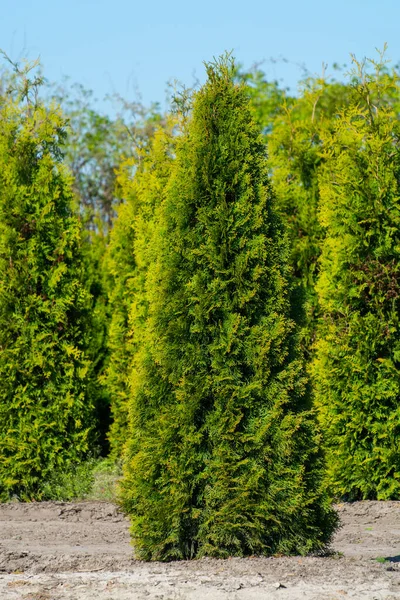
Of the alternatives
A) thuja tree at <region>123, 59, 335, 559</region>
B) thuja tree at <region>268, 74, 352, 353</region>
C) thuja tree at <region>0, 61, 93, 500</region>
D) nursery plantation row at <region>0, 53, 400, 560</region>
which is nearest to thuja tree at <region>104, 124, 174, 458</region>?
nursery plantation row at <region>0, 53, 400, 560</region>

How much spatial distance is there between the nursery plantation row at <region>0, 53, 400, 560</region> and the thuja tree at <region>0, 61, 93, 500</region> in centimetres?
3

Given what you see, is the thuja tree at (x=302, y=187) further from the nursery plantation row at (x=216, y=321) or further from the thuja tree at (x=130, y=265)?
the thuja tree at (x=130, y=265)

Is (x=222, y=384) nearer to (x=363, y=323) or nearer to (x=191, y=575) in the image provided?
(x=191, y=575)

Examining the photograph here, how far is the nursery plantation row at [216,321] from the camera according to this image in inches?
221

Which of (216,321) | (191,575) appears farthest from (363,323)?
(191,575)

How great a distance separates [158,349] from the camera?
5.77 meters

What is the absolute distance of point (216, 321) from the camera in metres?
5.77

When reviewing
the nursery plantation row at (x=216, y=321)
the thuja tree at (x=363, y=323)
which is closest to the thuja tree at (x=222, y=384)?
the nursery plantation row at (x=216, y=321)

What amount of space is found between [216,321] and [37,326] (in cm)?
467

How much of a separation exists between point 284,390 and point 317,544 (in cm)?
123

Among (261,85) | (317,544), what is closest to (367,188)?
(317,544)

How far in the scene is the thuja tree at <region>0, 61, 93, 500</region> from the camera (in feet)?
32.1

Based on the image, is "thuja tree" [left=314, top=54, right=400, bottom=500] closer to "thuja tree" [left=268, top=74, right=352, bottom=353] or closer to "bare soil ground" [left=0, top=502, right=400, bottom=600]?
"thuja tree" [left=268, top=74, right=352, bottom=353]

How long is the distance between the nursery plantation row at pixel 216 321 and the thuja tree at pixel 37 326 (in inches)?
1.1
